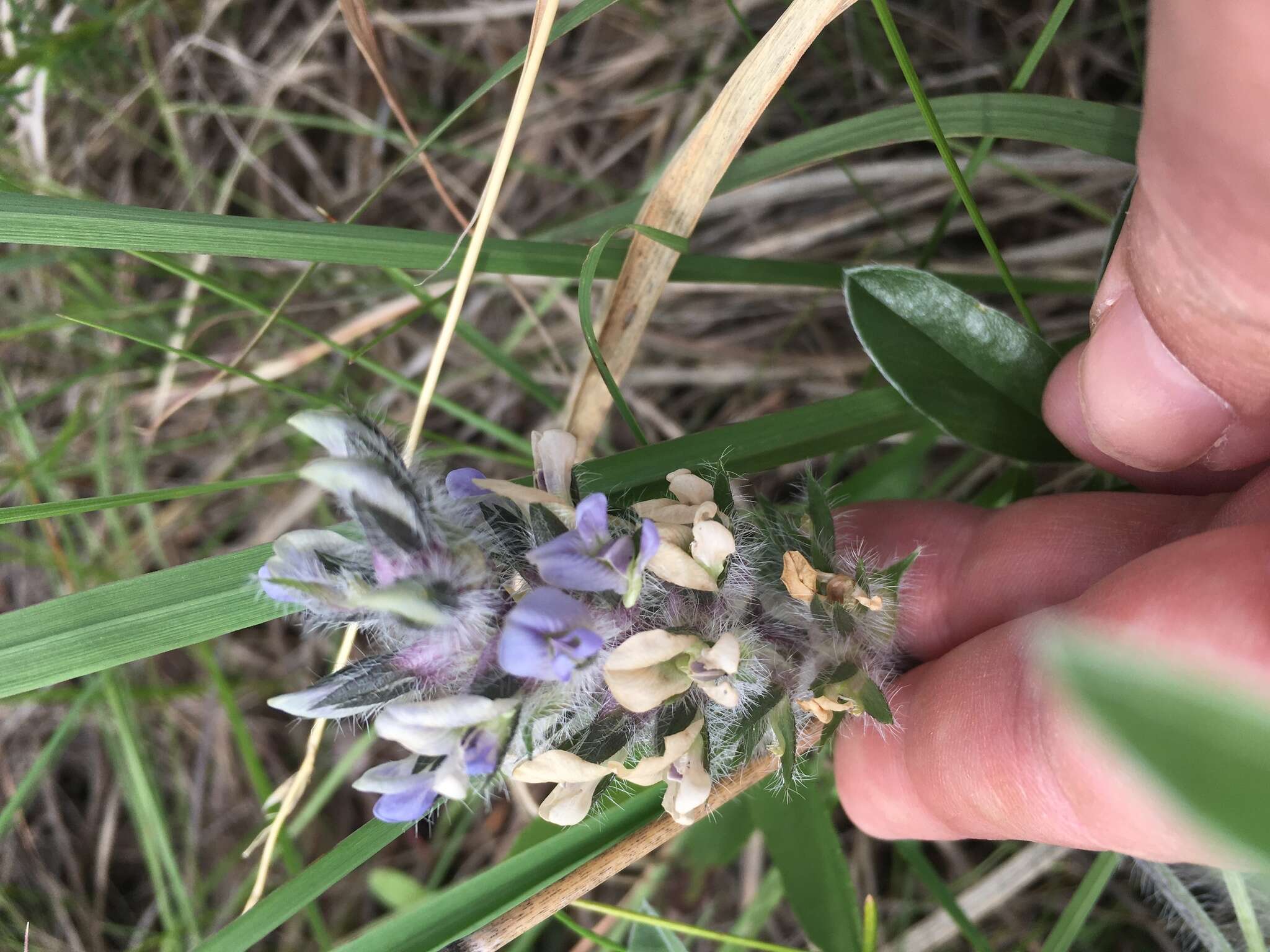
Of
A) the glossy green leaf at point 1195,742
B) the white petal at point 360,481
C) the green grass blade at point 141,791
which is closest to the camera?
the glossy green leaf at point 1195,742

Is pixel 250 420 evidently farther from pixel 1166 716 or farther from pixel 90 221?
pixel 1166 716

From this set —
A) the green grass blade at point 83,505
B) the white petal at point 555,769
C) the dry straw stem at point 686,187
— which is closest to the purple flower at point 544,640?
the white petal at point 555,769

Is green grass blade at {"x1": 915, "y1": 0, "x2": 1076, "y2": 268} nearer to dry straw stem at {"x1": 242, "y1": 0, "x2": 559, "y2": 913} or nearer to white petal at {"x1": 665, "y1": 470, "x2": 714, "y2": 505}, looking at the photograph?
dry straw stem at {"x1": 242, "y1": 0, "x2": 559, "y2": 913}

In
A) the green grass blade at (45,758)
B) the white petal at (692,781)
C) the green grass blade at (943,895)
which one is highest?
Result: the white petal at (692,781)

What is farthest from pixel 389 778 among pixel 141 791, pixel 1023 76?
pixel 141 791

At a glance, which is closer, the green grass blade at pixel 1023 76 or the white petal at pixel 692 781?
the white petal at pixel 692 781

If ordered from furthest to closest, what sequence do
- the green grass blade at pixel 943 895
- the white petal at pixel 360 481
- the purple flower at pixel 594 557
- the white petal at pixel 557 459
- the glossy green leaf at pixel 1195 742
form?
the green grass blade at pixel 943 895 → the white petal at pixel 557 459 → the purple flower at pixel 594 557 → the white petal at pixel 360 481 → the glossy green leaf at pixel 1195 742

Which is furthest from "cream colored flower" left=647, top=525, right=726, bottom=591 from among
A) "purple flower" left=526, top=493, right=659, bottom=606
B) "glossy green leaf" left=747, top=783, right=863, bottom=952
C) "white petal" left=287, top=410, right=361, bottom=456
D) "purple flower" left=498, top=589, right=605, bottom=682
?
"glossy green leaf" left=747, top=783, right=863, bottom=952

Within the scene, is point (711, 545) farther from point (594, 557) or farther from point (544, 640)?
point (544, 640)

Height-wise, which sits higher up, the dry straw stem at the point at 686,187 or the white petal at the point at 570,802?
the dry straw stem at the point at 686,187

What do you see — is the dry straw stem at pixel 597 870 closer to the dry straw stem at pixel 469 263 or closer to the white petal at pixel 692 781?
the white petal at pixel 692 781
